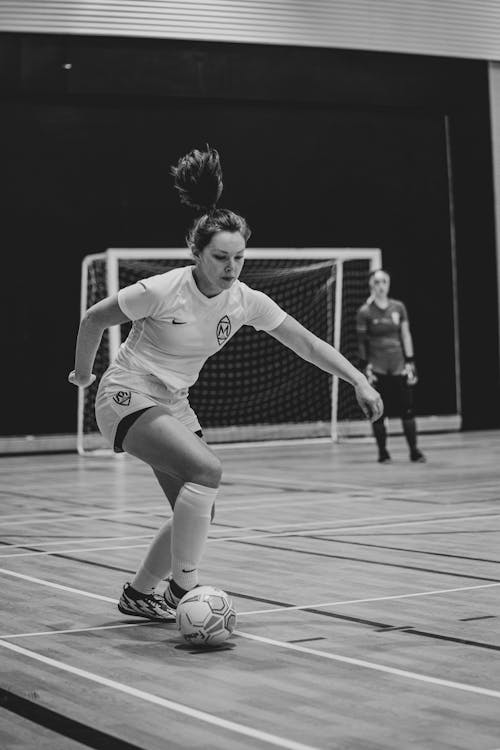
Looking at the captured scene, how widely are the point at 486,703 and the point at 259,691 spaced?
0.75 meters

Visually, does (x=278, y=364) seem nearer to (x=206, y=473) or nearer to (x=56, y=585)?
(x=56, y=585)

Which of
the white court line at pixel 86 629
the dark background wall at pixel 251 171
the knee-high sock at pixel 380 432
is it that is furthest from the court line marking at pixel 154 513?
the dark background wall at pixel 251 171

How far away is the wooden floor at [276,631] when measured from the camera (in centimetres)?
383

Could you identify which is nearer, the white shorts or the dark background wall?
the white shorts

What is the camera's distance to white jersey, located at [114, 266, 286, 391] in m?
5.22

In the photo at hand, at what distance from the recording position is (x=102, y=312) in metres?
5.24

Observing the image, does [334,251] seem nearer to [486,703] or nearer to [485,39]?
[485,39]

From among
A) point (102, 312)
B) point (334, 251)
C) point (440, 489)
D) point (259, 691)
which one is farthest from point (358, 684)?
point (334, 251)

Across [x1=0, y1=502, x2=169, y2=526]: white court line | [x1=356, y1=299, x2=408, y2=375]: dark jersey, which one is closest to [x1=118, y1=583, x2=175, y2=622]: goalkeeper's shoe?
[x1=0, y1=502, x2=169, y2=526]: white court line

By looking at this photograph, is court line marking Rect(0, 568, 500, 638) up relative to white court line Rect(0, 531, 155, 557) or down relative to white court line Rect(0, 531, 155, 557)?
down

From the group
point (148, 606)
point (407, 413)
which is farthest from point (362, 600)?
point (407, 413)

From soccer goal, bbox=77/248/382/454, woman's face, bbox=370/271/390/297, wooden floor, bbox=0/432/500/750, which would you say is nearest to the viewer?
wooden floor, bbox=0/432/500/750

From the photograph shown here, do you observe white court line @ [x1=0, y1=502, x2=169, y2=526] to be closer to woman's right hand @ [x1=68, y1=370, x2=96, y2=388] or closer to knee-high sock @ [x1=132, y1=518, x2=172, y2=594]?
knee-high sock @ [x1=132, y1=518, x2=172, y2=594]

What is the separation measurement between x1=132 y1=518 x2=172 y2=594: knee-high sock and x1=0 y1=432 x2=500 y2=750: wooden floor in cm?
18
